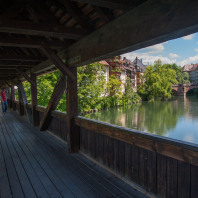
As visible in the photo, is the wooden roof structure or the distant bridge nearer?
the wooden roof structure

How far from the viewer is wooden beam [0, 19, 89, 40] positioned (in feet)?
7.99

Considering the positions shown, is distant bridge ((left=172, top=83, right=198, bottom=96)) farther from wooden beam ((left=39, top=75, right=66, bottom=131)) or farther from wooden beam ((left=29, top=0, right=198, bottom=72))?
wooden beam ((left=29, top=0, right=198, bottom=72))

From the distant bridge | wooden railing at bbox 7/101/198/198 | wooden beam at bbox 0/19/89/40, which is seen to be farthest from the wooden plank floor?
the distant bridge

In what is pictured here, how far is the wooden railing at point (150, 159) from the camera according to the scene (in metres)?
1.89

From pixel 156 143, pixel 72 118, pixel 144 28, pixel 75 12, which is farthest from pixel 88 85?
pixel 144 28

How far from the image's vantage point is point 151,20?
73.1 inches

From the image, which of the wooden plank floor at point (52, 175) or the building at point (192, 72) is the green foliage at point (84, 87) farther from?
the building at point (192, 72)

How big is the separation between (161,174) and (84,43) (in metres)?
2.23

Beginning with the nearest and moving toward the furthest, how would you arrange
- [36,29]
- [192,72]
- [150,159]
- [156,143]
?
[156,143], [150,159], [36,29], [192,72]

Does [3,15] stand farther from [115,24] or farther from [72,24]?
[115,24]

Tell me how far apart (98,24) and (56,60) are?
1.13 metres

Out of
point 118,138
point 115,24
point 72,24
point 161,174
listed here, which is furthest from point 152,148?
point 72,24

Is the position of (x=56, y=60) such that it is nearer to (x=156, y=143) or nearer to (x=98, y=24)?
(x=98, y=24)

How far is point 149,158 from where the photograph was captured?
7.61ft
